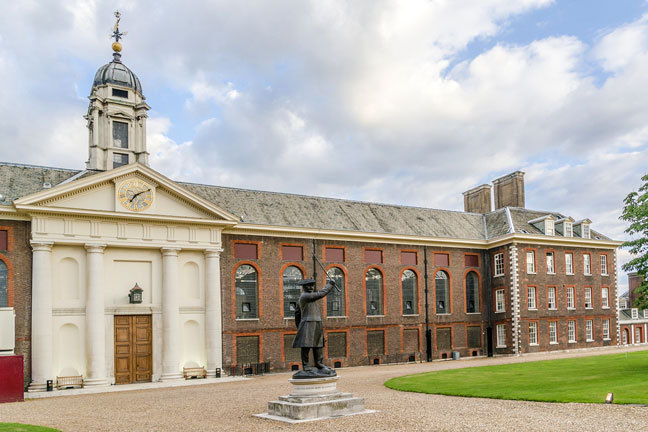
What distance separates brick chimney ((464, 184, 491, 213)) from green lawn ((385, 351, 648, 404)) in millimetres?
23035

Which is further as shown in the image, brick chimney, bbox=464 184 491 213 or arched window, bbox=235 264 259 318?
brick chimney, bbox=464 184 491 213

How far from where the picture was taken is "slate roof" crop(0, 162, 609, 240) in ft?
115

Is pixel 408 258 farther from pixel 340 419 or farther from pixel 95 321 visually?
pixel 340 419

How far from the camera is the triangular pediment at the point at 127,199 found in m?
32.0

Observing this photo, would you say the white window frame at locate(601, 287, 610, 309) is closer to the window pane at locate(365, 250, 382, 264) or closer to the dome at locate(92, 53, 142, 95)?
the window pane at locate(365, 250, 382, 264)

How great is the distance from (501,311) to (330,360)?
15256 millimetres

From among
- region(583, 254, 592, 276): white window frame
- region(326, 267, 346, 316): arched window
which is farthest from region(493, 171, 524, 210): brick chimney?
region(326, 267, 346, 316): arched window

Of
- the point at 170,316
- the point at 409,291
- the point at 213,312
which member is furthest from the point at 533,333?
the point at 170,316

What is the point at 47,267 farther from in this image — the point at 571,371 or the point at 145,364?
the point at 571,371

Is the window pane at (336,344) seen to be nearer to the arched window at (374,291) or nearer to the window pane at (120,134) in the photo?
the arched window at (374,291)

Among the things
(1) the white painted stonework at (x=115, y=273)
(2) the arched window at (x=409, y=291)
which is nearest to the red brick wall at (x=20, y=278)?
(1) the white painted stonework at (x=115, y=273)

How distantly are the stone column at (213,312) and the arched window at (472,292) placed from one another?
20.7 metres

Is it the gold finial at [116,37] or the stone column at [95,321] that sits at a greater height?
the gold finial at [116,37]

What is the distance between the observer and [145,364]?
113ft
